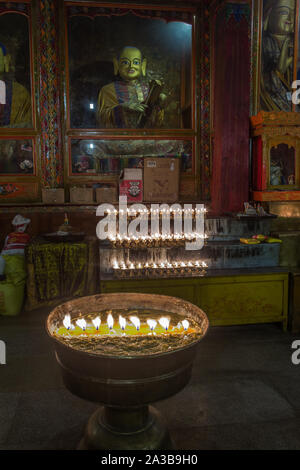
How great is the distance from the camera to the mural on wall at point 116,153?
808 cm

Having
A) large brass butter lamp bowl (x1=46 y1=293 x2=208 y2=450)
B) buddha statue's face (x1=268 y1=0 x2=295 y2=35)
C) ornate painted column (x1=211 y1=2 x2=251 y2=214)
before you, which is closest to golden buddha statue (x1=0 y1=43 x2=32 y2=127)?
ornate painted column (x1=211 y1=2 x2=251 y2=214)

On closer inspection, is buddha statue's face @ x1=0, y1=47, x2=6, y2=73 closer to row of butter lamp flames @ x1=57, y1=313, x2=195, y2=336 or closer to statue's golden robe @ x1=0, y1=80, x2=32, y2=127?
statue's golden robe @ x1=0, y1=80, x2=32, y2=127

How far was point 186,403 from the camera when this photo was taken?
11.2ft

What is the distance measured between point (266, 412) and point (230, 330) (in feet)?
5.87

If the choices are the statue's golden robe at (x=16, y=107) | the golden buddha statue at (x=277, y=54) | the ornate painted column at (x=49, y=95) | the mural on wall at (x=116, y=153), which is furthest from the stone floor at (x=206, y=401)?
the golden buddha statue at (x=277, y=54)

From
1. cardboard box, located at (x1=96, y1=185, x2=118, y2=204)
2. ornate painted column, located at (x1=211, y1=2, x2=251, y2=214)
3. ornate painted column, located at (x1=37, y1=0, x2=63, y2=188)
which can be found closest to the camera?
ornate painted column, located at (x1=211, y1=2, x2=251, y2=214)

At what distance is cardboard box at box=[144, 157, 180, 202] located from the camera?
25.6ft

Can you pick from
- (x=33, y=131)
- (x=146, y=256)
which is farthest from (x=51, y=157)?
(x=146, y=256)

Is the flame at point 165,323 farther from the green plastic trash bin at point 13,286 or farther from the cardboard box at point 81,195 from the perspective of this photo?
the cardboard box at point 81,195

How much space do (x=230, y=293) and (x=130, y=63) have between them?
5.56 metres

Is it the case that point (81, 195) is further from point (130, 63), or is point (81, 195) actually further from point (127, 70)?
point (130, 63)

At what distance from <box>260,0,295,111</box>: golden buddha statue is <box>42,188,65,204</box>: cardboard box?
14.6 ft

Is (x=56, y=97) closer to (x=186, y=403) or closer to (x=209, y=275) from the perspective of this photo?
(x=209, y=275)

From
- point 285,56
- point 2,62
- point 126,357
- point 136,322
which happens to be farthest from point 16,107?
point 126,357
